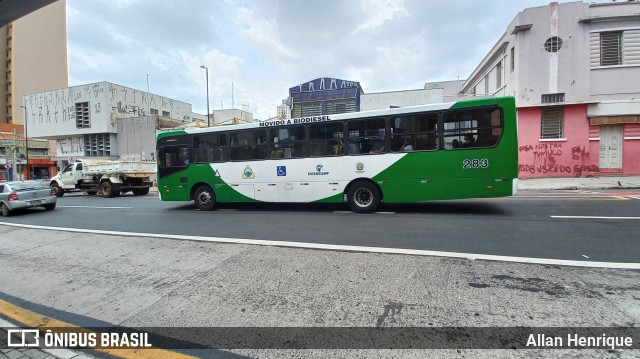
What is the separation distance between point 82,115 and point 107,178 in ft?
74.8

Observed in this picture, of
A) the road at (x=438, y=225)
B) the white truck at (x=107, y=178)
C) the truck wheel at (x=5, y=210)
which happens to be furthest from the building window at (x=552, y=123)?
the truck wheel at (x=5, y=210)

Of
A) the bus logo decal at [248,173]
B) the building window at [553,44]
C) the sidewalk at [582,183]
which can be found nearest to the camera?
the bus logo decal at [248,173]

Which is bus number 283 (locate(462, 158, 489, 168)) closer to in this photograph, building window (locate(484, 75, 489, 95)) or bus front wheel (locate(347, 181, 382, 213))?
bus front wheel (locate(347, 181, 382, 213))

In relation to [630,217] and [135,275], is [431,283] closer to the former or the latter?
[135,275]

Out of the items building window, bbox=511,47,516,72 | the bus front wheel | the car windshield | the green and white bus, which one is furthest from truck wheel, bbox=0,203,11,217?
building window, bbox=511,47,516,72

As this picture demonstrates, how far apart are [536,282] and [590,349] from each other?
134 cm

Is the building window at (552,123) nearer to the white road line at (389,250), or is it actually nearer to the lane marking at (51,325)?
the white road line at (389,250)

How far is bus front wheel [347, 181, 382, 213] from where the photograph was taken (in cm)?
908

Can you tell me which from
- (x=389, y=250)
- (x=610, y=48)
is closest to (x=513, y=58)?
(x=610, y=48)

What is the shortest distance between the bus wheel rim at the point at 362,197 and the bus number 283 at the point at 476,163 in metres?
2.74

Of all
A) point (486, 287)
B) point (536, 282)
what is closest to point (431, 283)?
point (486, 287)

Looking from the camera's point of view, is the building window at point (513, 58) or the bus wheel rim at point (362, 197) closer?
the bus wheel rim at point (362, 197)

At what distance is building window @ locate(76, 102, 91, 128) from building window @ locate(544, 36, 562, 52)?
42590 mm

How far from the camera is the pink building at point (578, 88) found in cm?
1641
